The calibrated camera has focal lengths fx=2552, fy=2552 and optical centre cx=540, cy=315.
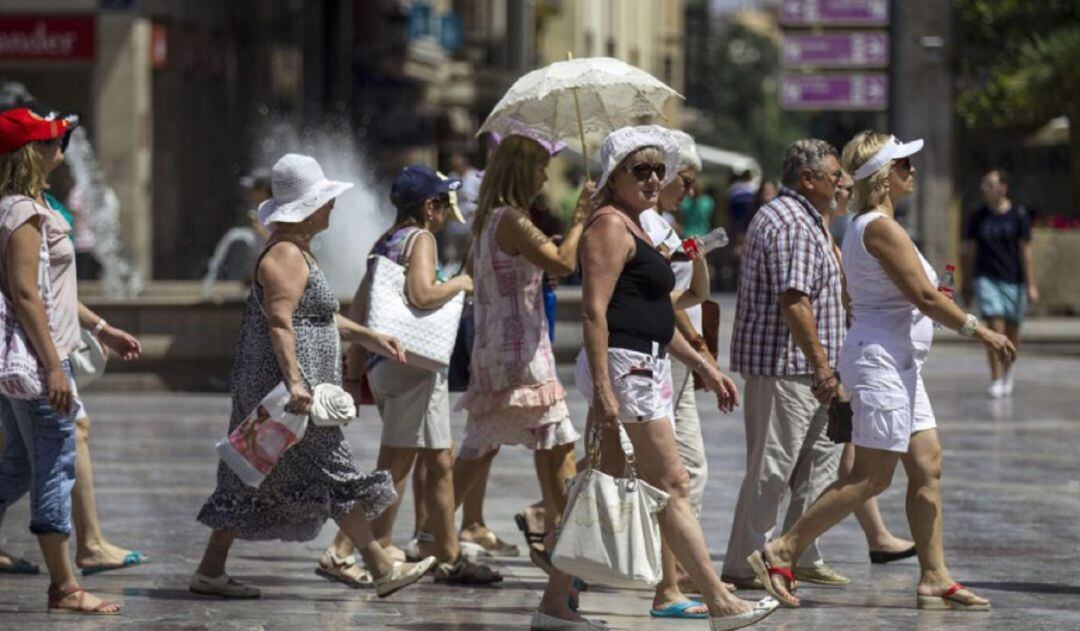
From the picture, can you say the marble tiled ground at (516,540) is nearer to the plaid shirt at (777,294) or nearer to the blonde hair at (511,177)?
the plaid shirt at (777,294)

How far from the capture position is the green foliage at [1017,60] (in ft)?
102

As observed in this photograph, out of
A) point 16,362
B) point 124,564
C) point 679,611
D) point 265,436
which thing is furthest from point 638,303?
point 124,564

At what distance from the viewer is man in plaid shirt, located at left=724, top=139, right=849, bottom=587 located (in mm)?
9812

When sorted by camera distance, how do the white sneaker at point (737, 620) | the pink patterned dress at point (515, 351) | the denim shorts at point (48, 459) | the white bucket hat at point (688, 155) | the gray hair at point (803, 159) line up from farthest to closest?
the white bucket hat at point (688, 155)
the gray hair at point (803, 159)
the pink patterned dress at point (515, 351)
the denim shorts at point (48, 459)
the white sneaker at point (737, 620)

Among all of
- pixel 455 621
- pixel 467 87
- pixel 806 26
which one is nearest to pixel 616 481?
pixel 455 621

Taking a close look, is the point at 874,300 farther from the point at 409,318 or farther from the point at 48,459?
the point at 48,459

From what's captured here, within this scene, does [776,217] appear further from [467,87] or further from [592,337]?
[467,87]

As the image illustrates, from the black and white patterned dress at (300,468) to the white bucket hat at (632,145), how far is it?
129 centimetres

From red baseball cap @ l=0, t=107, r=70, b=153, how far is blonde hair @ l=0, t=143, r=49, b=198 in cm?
3

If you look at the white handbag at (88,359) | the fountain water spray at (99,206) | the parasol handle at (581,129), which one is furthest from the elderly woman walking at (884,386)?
the fountain water spray at (99,206)

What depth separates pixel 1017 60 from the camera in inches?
1307

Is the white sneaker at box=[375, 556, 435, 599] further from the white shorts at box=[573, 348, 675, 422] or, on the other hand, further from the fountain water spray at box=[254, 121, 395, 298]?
the fountain water spray at box=[254, 121, 395, 298]

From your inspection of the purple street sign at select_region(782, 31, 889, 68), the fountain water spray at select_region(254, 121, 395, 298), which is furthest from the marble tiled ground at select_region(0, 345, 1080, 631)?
the purple street sign at select_region(782, 31, 889, 68)

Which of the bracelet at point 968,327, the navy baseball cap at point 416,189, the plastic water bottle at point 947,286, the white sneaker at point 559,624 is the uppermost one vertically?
the navy baseball cap at point 416,189
